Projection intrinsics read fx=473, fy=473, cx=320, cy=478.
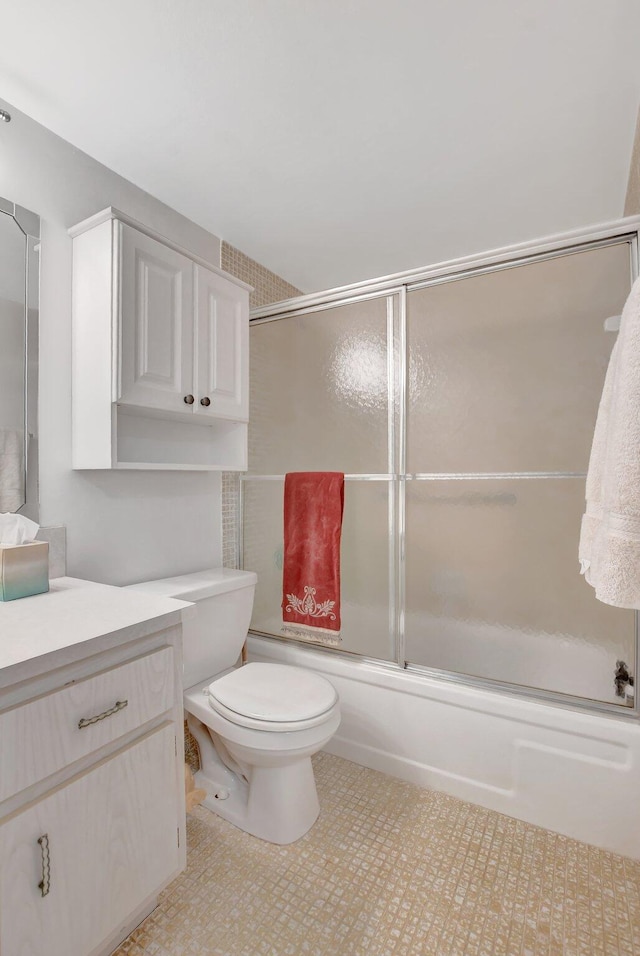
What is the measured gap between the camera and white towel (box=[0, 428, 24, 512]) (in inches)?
55.0

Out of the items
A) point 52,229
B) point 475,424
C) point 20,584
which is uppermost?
point 52,229

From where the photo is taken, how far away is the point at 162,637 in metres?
1.14

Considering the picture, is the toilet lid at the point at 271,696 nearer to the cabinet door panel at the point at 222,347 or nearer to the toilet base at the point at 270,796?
the toilet base at the point at 270,796

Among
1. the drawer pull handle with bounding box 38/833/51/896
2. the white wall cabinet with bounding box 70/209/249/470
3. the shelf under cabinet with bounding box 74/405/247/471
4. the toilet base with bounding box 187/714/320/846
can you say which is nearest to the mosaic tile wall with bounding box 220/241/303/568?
the shelf under cabinet with bounding box 74/405/247/471

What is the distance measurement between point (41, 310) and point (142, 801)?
1409 mm

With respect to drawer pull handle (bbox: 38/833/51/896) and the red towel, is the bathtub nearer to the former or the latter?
the red towel

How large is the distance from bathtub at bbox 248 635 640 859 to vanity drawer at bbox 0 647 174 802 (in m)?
1.00

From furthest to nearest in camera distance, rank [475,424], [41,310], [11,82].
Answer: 1. [475,424]
2. [41,310]
3. [11,82]

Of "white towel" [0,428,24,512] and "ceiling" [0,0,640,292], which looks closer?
"ceiling" [0,0,640,292]

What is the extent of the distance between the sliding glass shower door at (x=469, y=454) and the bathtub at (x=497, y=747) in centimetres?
8

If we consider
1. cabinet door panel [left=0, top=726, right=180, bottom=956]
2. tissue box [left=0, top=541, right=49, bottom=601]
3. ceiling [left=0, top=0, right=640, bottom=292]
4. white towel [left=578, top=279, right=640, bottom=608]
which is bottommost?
cabinet door panel [left=0, top=726, right=180, bottom=956]

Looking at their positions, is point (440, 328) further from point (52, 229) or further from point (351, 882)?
point (351, 882)

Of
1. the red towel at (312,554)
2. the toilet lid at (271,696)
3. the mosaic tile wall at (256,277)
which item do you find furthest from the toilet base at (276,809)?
the mosaic tile wall at (256,277)

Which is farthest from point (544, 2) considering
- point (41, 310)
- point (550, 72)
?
point (41, 310)
